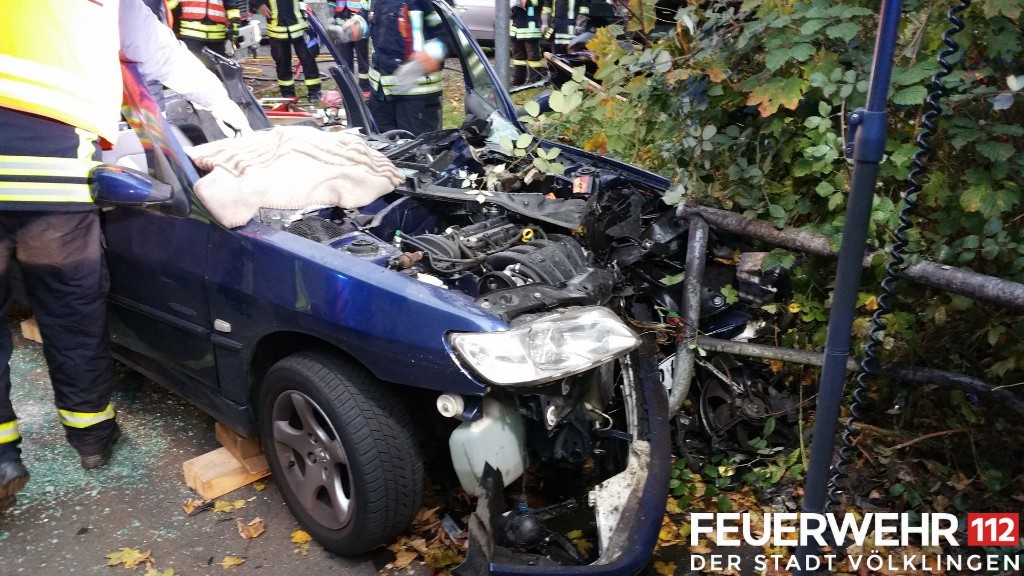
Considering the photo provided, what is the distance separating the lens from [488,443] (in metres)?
2.41

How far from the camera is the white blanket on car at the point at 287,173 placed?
113 inches

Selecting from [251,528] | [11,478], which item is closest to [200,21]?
[11,478]

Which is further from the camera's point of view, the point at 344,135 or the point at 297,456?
the point at 344,135

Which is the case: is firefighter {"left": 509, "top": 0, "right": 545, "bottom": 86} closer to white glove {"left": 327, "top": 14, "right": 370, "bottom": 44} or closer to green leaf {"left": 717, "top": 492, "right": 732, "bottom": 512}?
white glove {"left": 327, "top": 14, "right": 370, "bottom": 44}

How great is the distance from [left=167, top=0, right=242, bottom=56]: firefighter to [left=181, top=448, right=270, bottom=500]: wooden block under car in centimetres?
557

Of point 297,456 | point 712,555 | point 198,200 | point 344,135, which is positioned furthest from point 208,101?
point 712,555

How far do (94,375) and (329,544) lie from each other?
1.25 m

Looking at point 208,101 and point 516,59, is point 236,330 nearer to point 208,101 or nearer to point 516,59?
point 208,101

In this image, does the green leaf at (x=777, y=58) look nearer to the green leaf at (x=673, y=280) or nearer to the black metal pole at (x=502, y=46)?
the green leaf at (x=673, y=280)

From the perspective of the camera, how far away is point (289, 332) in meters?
2.80

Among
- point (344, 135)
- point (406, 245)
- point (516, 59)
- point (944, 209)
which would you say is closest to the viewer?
point (944, 209)

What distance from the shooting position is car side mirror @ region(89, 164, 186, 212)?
113 inches

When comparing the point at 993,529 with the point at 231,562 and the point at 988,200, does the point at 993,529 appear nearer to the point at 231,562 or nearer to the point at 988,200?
the point at 988,200

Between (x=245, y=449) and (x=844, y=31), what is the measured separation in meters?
2.75
